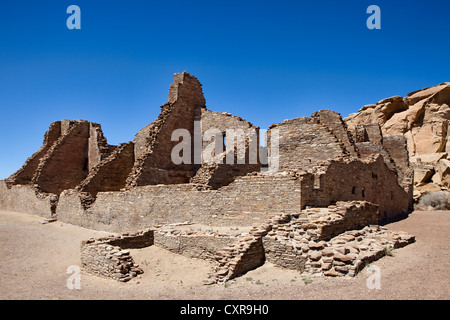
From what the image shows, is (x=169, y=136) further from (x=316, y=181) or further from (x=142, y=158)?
(x=316, y=181)

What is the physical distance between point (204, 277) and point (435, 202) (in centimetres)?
1851

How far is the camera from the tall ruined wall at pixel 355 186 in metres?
10.1

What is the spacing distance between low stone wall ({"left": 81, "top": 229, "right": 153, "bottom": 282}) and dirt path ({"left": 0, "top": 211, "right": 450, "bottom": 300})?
23 centimetres

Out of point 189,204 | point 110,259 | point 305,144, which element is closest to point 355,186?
point 305,144

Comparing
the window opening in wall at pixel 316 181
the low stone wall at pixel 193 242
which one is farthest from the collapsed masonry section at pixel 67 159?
the window opening in wall at pixel 316 181

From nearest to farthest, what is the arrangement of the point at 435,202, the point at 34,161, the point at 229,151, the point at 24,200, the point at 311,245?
the point at 311,245
the point at 229,151
the point at 435,202
the point at 24,200
the point at 34,161

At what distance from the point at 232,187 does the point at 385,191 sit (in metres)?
8.58

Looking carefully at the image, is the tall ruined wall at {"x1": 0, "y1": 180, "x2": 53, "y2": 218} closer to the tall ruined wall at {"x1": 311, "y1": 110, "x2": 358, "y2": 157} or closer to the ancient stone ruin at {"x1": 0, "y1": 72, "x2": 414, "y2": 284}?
the ancient stone ruin at {"x1": 0, "y1": 72, "x2": 414, "y2": 284}

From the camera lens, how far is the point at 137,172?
613 inches

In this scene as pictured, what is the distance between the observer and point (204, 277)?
797 centimetres

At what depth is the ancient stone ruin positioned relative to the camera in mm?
8172

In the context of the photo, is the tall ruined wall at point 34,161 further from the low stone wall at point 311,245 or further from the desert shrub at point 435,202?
the desert shrub at point 435,202

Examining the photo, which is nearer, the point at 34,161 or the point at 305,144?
the point at 305,144
